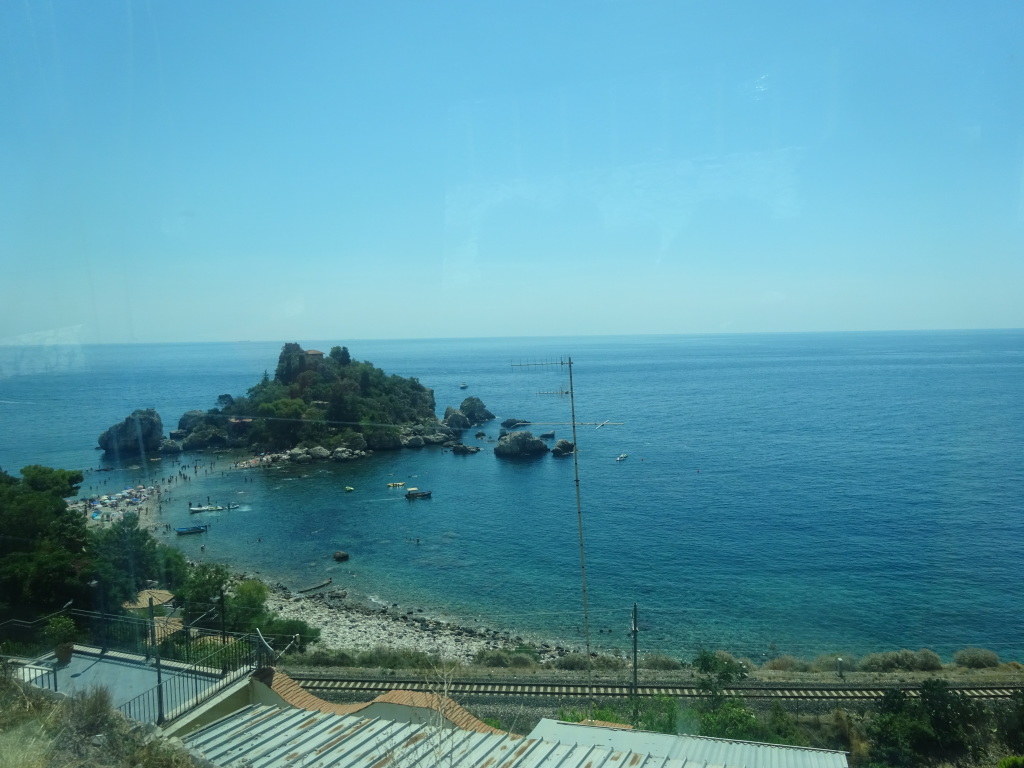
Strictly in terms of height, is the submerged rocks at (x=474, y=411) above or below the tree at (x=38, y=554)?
below

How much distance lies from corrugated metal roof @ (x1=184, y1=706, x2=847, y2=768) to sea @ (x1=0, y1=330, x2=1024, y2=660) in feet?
16.5

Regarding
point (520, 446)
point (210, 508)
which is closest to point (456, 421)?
point (520, 446)

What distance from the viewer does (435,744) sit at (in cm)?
291

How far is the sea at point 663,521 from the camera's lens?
13414mm

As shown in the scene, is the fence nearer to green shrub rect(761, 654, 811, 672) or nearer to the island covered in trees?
green shrub rect(761, 654, 811, 672)

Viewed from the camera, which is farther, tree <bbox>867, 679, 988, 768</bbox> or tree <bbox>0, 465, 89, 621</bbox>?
tree <bbox>0, 465, 89, 621</bbox>

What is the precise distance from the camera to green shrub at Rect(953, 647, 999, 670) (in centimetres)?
1090

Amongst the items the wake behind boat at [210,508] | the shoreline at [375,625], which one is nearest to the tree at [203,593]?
the shoreline at [375,625]

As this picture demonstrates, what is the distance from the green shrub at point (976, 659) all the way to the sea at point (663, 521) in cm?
92

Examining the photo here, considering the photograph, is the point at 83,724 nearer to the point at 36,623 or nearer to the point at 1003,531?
the point at 36,623

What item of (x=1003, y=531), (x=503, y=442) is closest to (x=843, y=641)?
(x=1003, y=531)

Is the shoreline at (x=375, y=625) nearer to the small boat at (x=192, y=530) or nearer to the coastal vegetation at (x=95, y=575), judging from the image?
the small boat at (x=192, y=530)

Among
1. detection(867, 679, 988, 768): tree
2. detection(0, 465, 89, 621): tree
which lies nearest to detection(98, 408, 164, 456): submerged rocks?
detection(0, 465, 89, 621): tree

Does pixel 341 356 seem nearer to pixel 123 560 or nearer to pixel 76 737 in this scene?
pixel 123 560
